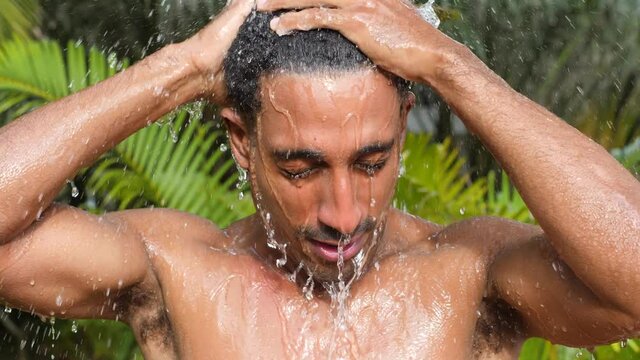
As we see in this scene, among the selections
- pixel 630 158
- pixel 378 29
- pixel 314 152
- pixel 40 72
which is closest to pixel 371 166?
pixel 314 152

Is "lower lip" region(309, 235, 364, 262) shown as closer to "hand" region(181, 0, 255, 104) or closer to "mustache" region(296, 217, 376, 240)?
"mustache" region(296, 217, 376, 240)

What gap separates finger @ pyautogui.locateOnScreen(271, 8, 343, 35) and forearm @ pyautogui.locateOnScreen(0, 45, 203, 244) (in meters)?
0.24

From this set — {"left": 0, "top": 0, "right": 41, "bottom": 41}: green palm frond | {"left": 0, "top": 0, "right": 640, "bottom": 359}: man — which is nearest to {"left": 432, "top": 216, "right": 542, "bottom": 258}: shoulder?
{"left": 0, "top": 0, "right": 640, "bottom": 359}: man

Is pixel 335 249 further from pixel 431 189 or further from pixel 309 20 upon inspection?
pixel 431 189

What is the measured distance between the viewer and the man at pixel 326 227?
2.60 m

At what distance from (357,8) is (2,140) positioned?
796 millimetres

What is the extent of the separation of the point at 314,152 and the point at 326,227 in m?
0.16

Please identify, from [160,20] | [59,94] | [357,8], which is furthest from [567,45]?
[357,8]

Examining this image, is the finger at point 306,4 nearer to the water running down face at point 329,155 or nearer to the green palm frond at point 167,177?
the water running down face at point 329,155

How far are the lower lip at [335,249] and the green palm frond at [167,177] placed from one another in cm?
232

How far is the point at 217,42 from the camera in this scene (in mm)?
2789

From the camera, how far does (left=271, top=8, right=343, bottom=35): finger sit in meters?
2.66

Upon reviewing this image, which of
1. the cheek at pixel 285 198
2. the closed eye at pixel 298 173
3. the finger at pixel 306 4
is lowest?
the cheek at pixel 285 198

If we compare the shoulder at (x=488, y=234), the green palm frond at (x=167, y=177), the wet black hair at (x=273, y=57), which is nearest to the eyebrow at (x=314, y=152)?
the wet black hair at (x=273, y=57)
